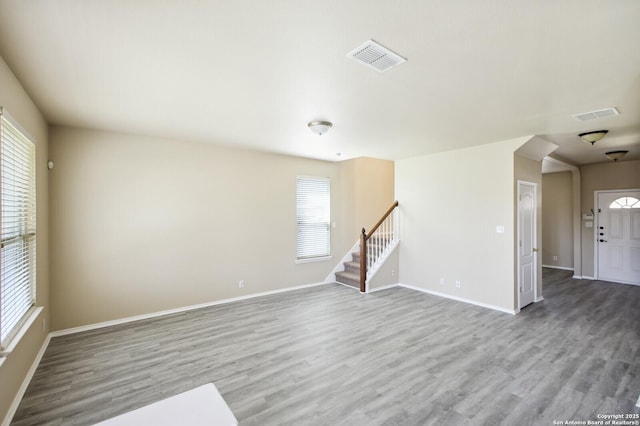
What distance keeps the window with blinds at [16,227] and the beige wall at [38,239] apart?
139 mm

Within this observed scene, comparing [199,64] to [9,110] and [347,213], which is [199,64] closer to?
[9,110]

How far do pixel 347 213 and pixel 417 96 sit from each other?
4.05 m

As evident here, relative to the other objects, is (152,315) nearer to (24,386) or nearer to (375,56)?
(24,386)

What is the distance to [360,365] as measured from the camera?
3.06 meters

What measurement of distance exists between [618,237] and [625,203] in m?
0.77

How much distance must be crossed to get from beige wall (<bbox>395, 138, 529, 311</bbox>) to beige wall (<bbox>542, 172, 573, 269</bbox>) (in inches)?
189

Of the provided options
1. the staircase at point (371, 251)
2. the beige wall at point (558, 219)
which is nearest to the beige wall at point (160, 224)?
the staircase at point (371, 251)

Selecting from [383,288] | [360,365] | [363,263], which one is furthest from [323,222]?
[360,365]

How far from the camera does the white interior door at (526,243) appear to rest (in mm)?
4832

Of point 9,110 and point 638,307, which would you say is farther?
→ point 638,307

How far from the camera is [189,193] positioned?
15.8 ft

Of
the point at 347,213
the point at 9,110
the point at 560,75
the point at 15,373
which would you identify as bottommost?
the point at 15,373

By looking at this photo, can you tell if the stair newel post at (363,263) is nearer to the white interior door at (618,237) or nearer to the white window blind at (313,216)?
the white window blind at (313,216)

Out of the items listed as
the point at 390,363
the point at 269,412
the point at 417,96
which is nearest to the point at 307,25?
the point at 417,96
